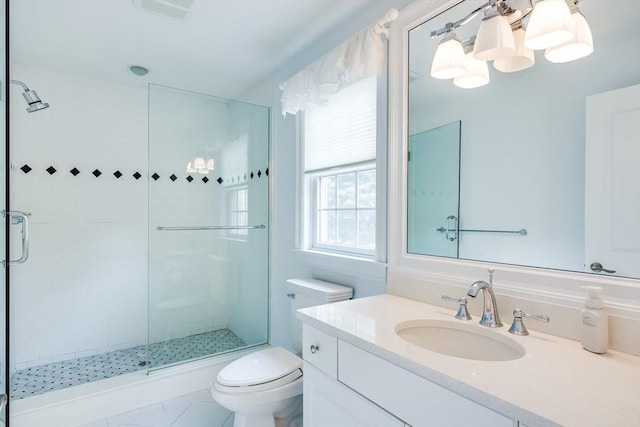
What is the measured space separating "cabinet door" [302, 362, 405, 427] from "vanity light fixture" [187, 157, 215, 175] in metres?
1.97

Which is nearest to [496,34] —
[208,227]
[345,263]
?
[345,263]

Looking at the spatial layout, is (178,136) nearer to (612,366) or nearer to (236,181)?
(236,181)

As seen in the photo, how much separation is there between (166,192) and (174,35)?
115cm

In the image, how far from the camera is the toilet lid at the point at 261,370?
1.60 metres

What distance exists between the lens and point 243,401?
155 cm

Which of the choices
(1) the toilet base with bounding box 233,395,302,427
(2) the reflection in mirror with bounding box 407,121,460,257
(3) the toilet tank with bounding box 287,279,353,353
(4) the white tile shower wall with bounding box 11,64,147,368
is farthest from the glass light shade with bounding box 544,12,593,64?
(4) the white tile shower wall with bounding box 11,64,147,368

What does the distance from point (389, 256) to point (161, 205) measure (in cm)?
186

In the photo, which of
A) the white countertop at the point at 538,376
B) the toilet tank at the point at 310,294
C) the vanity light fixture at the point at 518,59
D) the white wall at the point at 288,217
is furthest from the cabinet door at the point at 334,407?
the vanity light fixture at the point at 518,59

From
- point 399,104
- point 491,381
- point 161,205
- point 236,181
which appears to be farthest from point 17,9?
point 491,381

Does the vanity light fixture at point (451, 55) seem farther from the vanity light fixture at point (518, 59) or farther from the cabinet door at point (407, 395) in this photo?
the cabinet door at point (407, 395)

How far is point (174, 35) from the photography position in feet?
7.00

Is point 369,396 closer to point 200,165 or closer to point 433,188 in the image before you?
point 433,188

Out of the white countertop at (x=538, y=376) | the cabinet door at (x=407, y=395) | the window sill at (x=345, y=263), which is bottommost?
the cabinet door at (x=407, y=395)

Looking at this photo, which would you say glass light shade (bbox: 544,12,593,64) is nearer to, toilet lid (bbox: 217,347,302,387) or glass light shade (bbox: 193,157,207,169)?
toilet lid (bbox: 217,347,302,387)
